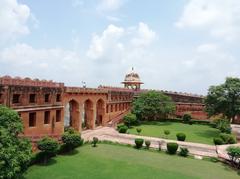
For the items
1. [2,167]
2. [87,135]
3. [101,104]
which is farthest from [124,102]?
[2,167]

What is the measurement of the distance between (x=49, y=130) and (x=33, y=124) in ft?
8.08

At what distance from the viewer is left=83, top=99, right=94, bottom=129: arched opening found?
36.8 m

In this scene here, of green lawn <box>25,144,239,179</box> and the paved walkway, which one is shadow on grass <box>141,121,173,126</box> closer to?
the paved walkway

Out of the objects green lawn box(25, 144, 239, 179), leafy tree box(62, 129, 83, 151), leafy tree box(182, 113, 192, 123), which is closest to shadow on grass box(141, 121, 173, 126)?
→ leafy tree box(182, 113, 192, 123)

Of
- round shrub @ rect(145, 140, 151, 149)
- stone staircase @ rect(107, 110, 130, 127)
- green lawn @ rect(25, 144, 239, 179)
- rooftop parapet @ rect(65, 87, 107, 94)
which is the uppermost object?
rooftop parapet @ rect(65, 87, 107, 94)

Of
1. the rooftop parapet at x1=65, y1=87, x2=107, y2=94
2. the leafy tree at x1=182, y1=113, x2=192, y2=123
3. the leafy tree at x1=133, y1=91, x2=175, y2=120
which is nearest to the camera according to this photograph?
the rooftop parapet at x1=65, y1=87, x2=107, y2=94

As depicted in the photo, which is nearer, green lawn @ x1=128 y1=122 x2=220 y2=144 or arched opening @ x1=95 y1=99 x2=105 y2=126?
green lawn @ x1=128 y1=122 x2=220 y2=144

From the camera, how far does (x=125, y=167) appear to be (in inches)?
818

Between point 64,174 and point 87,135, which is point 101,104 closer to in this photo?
point 87,135

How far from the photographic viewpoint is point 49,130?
2873 cm

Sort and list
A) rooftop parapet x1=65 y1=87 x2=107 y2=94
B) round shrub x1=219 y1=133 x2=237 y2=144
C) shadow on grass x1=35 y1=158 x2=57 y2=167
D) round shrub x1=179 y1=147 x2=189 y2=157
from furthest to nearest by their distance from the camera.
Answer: rooftop parapet x1=65 y1=87 x2=107 y2=94 < round shrub x1=219 y1=133 x2=237 y2=144 < round shrub x1=179 y1=147 x2=189 y2=157 < shadow on grass x1=35 y1=158 x2=57 y2=167

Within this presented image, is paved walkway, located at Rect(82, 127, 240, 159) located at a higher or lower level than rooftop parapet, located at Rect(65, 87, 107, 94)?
lower

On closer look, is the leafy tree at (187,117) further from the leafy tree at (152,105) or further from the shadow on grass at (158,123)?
the leafy tree at (152,105)

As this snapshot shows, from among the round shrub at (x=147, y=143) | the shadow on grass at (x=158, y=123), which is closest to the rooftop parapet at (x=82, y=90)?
the shadow on grass at (x=158, y=123)
